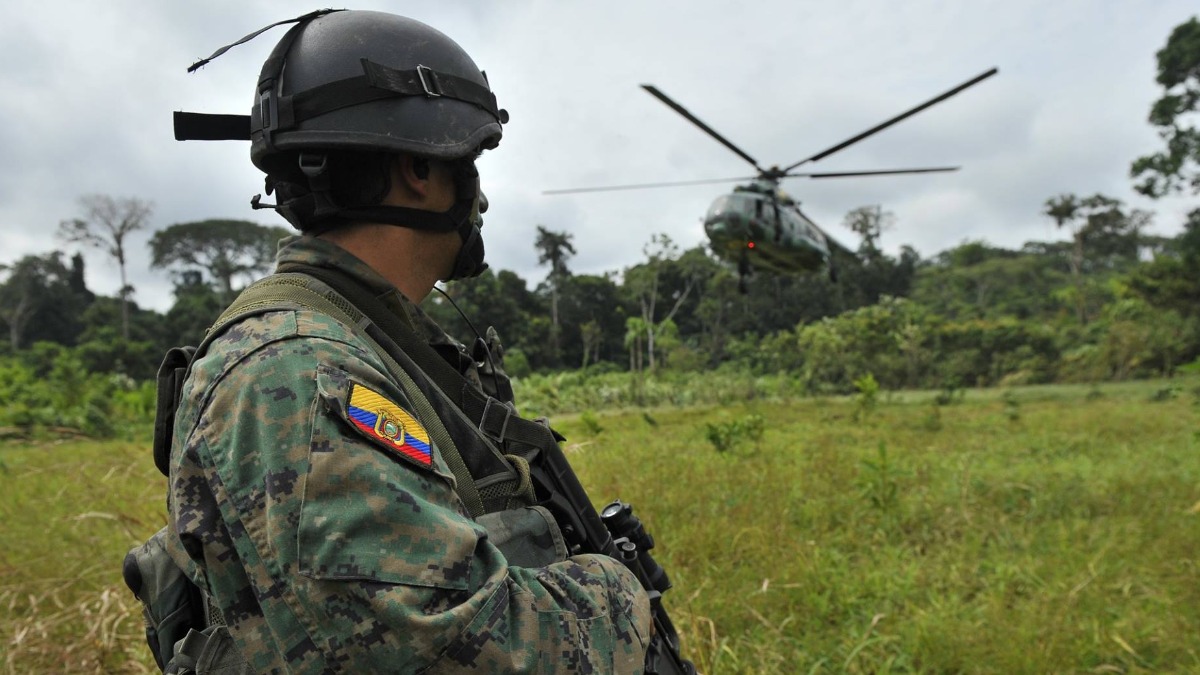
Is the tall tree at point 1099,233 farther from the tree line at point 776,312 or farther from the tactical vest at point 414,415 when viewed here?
the tactical vest at point 414,415

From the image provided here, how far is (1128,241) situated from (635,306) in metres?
27.2

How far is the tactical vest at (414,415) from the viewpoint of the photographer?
1.11 metres

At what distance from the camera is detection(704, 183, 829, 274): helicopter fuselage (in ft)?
31.7

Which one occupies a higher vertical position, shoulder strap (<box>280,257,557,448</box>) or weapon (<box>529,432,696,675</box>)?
shoulder strap (<box>280,257,557,448</box>)

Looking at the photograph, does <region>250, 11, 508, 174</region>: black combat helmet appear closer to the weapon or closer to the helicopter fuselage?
the weapon

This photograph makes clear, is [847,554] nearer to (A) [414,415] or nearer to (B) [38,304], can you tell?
(A) [414,415]

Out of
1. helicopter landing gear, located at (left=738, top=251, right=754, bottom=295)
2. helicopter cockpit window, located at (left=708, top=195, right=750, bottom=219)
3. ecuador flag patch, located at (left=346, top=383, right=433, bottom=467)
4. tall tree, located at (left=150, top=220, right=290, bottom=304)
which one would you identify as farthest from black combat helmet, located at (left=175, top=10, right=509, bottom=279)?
tall tree, located at (left=150, top=220, right=290, bottom=304)

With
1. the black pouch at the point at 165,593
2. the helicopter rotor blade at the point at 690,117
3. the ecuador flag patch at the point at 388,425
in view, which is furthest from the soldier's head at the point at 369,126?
the helicopter rotor blade at the point at 690,117

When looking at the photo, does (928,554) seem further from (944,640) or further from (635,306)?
(635,306)

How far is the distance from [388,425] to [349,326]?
249 mm

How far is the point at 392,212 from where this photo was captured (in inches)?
49.3

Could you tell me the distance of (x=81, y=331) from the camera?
27984 millimetres

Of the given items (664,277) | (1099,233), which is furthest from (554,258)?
(1099,233)

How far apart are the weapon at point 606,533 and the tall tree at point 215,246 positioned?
3014 centimetres
